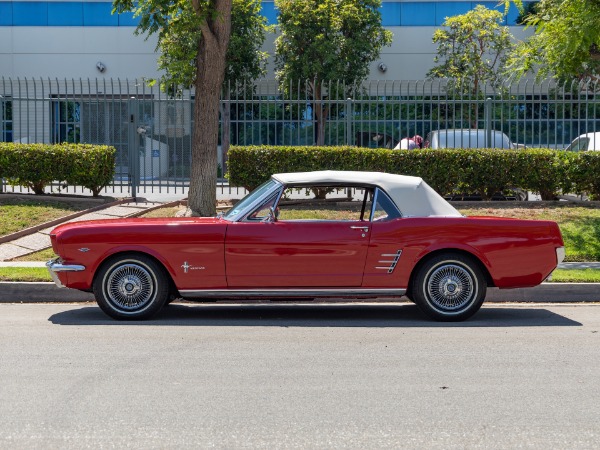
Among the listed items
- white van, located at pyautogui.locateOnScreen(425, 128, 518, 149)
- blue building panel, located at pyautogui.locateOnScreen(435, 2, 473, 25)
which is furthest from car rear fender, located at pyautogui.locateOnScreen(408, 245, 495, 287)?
blue building panel, located at pyautogui.locateOnScreen(435, 2, 473, 25)

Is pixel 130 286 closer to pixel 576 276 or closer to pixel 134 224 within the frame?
pixel 134 224

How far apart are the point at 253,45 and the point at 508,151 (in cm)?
1819

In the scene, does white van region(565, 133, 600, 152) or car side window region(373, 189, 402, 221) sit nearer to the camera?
car side window region(373, 189, 402, 221)

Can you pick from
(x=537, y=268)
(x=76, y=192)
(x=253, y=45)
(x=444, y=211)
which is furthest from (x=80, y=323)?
(x=253, y=45)

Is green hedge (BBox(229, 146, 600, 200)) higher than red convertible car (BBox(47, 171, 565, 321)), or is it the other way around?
green hedge (BBox(229, 146, 600, 200))

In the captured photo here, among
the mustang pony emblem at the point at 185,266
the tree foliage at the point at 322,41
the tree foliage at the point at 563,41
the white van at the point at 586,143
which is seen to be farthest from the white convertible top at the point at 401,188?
the tree foliage at the point at 322,41

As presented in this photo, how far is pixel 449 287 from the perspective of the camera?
380 inches

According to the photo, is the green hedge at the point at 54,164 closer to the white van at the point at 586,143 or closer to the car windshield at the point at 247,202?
the car windshield at the point at 247,202

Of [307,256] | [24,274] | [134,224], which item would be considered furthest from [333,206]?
[24,274]

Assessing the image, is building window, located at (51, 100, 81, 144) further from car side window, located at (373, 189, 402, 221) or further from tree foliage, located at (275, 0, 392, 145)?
car side window, located at (373, 189, 402, 221)

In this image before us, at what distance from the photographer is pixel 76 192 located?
20219mm

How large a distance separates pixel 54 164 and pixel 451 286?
10900mm

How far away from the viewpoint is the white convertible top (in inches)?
384

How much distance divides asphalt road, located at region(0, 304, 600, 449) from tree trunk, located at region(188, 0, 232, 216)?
6.59 meters
